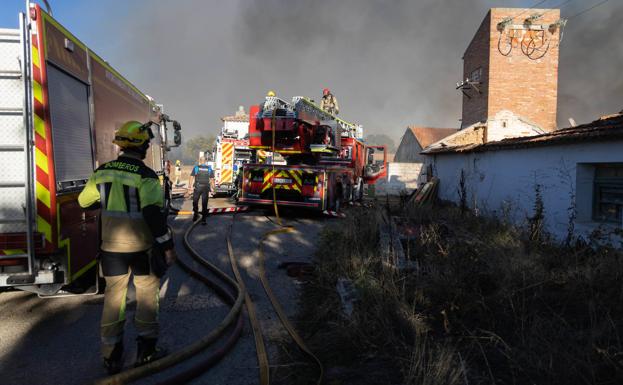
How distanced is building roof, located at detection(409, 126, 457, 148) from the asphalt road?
30.2m

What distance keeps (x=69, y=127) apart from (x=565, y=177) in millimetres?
7813

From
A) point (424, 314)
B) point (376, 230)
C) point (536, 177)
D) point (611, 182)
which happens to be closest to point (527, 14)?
point (536, 177)

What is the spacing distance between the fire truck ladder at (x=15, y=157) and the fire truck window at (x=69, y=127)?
21 cm

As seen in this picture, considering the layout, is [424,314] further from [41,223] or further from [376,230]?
[41,223]

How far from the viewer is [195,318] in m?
3.85

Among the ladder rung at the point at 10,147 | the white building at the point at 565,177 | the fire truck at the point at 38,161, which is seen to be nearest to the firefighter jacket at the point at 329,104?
the white building at the point at 565,177

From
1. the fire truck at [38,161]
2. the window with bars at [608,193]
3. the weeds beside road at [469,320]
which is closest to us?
the weeds beside road at [469,320]

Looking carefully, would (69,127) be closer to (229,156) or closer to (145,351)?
(145,351)

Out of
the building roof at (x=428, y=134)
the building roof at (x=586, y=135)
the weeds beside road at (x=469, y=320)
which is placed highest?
the building roof at (x=428, y=134)

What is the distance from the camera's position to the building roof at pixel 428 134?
33950mm

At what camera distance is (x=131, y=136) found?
2871mm

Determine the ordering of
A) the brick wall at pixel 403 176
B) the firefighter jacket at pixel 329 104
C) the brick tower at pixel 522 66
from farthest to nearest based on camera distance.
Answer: the brick wall at pixel 403 176 < the brick tower at pixel 522 66 < the firefighter jacket at pixel 329 104

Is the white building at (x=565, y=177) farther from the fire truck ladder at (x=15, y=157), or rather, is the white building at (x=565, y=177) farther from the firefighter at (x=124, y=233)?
the fire truck ladder at (x=15, y=157)

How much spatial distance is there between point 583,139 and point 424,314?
17.5 feet
